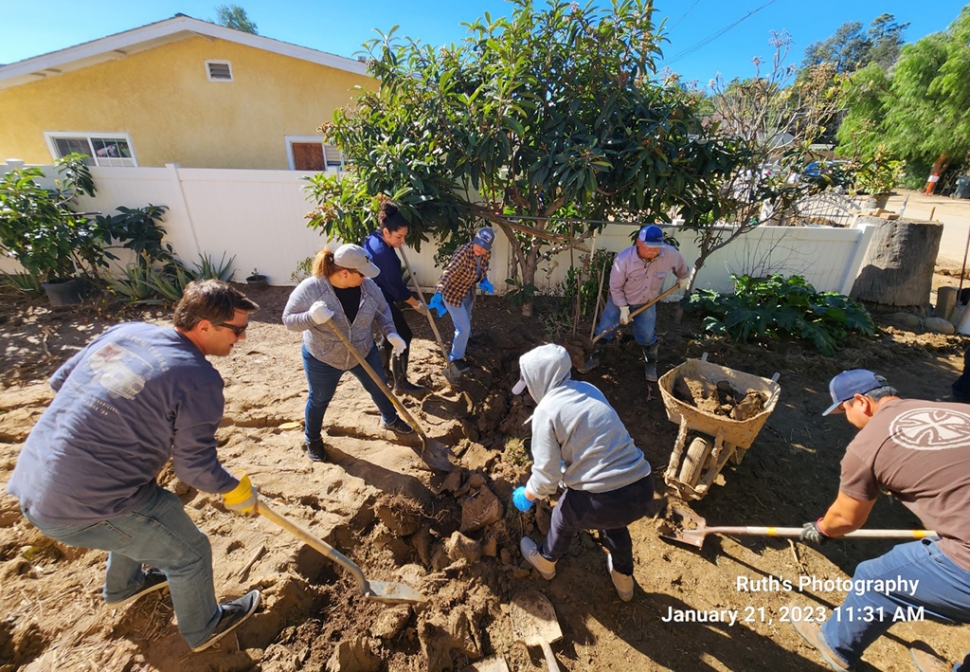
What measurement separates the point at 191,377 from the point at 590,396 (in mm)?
1770

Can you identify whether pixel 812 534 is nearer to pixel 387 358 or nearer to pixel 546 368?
pixel 546 368

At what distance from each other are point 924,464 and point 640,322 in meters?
2.79

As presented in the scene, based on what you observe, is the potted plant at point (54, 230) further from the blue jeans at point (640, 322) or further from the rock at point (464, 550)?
the blue jeans at point (640, 322)

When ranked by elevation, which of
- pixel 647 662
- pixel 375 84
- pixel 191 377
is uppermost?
pixel 375 84

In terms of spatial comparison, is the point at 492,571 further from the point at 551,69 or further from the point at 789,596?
the point at 551,69

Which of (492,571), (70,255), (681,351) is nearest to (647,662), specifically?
(492,571)

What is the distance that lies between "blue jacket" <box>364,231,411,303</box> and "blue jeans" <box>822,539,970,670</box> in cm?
349

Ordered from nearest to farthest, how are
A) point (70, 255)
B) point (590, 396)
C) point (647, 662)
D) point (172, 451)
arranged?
point (172, 451) → point (590, 396) → point (647, 662) → point (70, 255)

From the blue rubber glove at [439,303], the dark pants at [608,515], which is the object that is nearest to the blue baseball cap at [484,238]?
the blue rubber glove at [439,303]

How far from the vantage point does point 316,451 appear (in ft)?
10.5

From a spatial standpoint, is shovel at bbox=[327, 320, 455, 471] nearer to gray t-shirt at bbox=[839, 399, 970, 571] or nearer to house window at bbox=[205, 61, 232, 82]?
gray t-shirt at bbox=[839, 399, 970, 571]

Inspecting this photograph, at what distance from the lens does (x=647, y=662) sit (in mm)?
2221

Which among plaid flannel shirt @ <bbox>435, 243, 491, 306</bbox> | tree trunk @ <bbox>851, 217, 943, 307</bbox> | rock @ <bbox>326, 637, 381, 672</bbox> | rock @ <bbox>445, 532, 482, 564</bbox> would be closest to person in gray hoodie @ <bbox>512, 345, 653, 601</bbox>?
rock @ <bbox>445, 532, 482, 564</bbox>

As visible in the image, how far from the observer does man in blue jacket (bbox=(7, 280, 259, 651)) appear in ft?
5.09
